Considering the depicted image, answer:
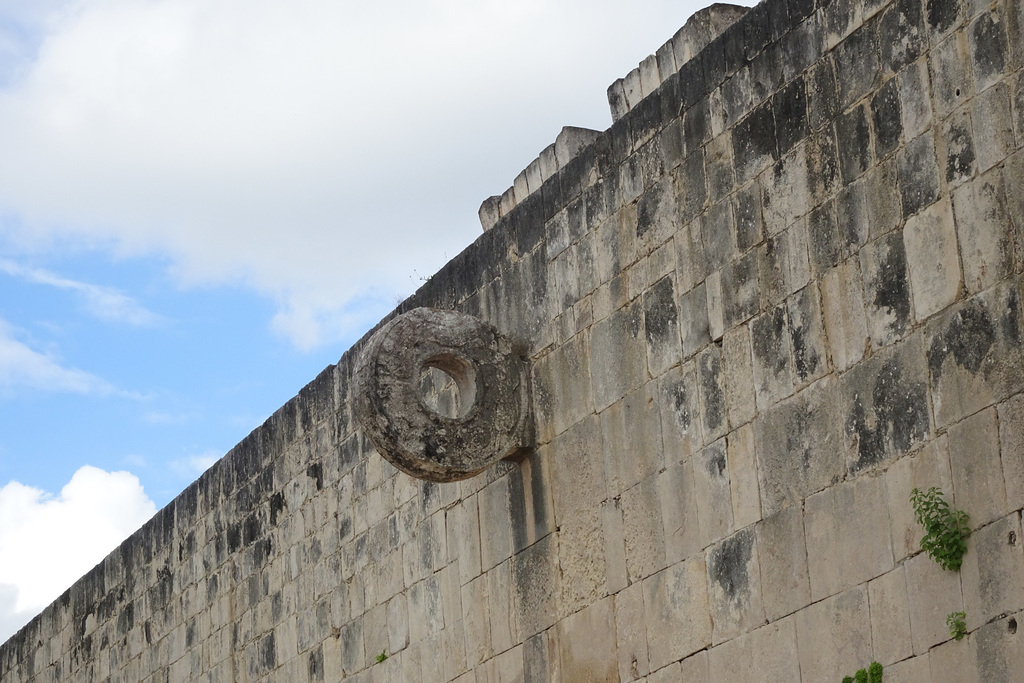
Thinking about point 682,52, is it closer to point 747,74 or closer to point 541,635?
point 747,74

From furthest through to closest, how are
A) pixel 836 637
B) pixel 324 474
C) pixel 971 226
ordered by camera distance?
pixel 324 474 < pixel 836 637 < pixel 971 226

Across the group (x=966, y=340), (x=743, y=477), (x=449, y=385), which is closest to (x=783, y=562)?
(x=743, y=477)

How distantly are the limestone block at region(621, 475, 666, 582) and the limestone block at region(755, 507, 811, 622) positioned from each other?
65 centimetres

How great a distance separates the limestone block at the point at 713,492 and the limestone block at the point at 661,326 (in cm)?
46

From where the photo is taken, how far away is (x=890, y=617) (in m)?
5.30

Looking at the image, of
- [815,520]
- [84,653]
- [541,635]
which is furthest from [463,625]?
[84,653]

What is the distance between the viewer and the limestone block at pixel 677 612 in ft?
20.4

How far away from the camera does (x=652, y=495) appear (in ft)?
21.6

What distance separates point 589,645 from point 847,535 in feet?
5.67

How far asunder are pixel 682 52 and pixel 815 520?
88.4 inches

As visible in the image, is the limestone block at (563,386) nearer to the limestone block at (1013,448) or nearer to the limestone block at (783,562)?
the limestone block at (783,562)

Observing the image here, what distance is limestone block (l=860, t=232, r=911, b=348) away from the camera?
536 cm

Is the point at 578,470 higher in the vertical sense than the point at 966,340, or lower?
higher

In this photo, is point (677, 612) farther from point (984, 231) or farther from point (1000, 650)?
point (984, 231)
